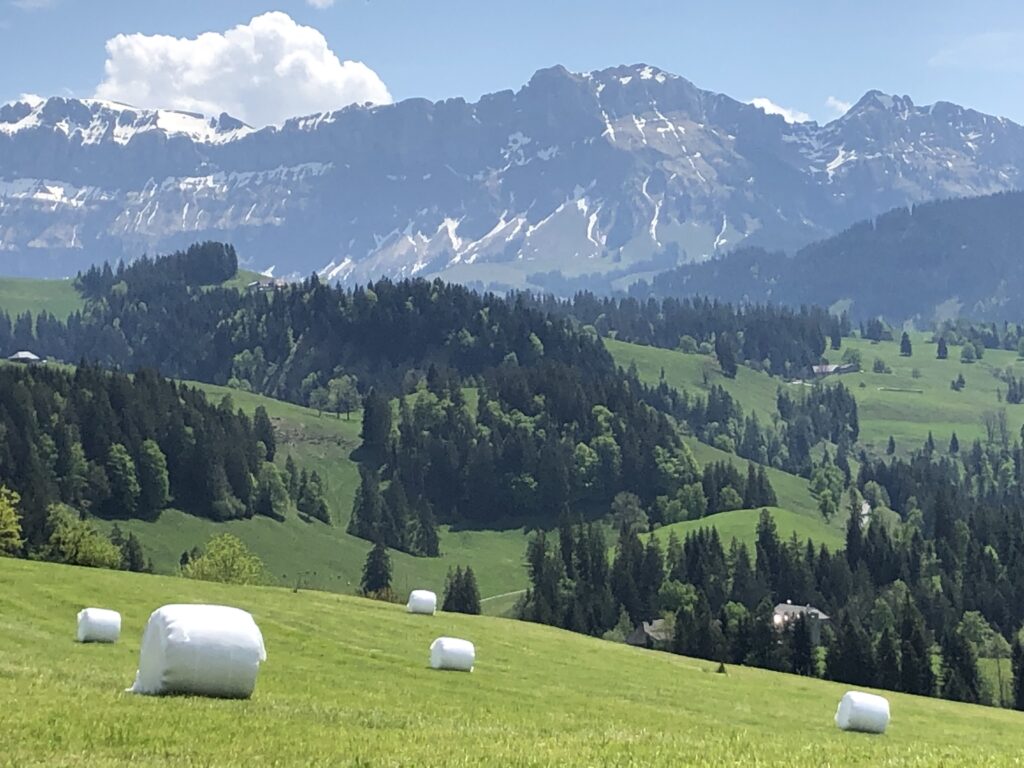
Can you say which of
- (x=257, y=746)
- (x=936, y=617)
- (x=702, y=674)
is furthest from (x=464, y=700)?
(x=936, y=617)

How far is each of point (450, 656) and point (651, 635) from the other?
129 m

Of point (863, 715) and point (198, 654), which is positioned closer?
point (198, 654)

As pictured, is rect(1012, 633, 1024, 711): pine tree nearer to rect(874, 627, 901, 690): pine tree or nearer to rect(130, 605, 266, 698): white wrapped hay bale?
rect(874, 627, 901, 690): pine tree

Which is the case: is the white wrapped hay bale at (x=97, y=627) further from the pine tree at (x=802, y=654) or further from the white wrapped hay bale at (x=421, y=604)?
the pine tree at (x=802, y=654)

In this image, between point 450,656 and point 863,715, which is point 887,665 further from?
point 450,656

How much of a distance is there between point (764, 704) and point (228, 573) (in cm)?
9615

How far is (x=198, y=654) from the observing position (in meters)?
33.6

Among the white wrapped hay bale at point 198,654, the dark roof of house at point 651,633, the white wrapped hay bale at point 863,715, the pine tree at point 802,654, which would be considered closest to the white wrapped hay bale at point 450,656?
the white wrapped hay bale at point 863,715

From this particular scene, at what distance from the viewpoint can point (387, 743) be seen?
2727 centimetres

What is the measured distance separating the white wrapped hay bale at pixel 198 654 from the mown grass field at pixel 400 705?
0.88 m

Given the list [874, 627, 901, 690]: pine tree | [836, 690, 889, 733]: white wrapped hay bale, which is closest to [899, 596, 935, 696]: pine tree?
[874, 627, 901, 690]: pine tree

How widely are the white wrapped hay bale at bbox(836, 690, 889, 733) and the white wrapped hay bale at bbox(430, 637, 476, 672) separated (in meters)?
17.8

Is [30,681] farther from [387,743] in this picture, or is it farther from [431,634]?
[431,634]

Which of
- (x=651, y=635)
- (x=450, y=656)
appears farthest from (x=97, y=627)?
(x=651, y=635)
